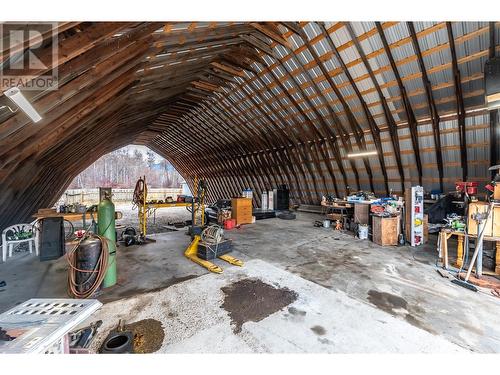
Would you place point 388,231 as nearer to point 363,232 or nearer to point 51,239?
point 363,232

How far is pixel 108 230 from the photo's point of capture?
159 inches

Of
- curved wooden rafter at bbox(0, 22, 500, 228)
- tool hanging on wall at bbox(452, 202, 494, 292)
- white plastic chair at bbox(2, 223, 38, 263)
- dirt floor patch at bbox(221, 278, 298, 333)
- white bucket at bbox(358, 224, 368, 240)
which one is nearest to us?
dirt floor patch at bbox(221, 278, 298, 333)

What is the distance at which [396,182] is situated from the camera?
32.8 ft

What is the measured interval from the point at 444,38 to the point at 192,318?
9501 mm

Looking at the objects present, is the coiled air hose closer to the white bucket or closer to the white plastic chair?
the white plastic chair

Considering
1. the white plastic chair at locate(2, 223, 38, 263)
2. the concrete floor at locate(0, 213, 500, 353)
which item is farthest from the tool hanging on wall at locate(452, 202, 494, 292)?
the white plastic chair at locate(2, 223, 38, 263)

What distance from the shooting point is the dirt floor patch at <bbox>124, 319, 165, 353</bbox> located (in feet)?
7.73

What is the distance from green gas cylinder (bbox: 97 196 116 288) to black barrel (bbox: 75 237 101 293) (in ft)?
1.08

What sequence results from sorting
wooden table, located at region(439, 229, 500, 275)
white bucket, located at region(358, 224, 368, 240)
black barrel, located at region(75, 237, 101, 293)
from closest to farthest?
black barrel, located at region(75, 237, 101, 293)
wooden table, located at region(439, 229, 500, 275)
white bucket, located at region(358, 224, 368, 240)

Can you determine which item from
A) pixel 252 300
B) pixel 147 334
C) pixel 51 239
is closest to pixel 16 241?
pixel 51 239

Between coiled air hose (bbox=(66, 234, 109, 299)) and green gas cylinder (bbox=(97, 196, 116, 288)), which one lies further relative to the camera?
green gas cylinder (bbox=(97, 196, 116, 288))

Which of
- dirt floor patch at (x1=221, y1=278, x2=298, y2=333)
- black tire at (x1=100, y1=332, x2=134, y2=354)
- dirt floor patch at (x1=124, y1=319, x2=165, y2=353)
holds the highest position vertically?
black tire at (x1=100, y1=332, x2=134, y2=354)
